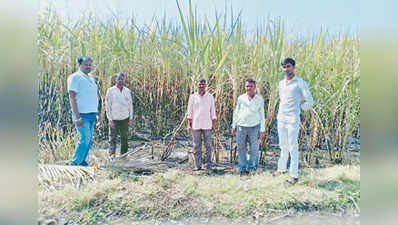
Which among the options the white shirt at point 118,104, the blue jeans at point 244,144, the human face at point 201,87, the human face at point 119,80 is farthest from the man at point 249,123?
the human face at point 119,80

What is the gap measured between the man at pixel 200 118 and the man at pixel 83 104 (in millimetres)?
1214

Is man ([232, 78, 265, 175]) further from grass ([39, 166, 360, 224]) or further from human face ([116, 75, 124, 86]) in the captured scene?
human face ([116, 75, 124, 86])

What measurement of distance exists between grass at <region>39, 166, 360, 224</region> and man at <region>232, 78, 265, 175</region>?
21cm

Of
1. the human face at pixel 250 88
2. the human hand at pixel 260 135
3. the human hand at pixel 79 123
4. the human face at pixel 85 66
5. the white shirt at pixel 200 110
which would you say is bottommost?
the human hand at pixel 260 135

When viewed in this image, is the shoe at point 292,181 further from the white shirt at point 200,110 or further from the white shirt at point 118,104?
the white shirt at point 118,104

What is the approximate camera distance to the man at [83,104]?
12.0 feet

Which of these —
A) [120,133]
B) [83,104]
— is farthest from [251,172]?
Answer: [83,104]

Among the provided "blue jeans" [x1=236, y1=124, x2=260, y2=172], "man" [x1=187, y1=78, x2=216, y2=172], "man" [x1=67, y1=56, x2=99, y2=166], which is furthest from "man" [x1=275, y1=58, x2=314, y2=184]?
"man" [x1=67, y1=56, x2=99, y2=166]

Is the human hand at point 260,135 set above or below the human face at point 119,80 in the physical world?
below

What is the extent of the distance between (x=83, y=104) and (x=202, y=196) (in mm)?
1838

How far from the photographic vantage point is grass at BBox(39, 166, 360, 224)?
3348mm

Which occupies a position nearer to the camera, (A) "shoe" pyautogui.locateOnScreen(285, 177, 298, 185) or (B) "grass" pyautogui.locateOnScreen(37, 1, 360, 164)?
(A) "shoe" pyautogui.locateOnScreen(285, 177, 298, 185)
